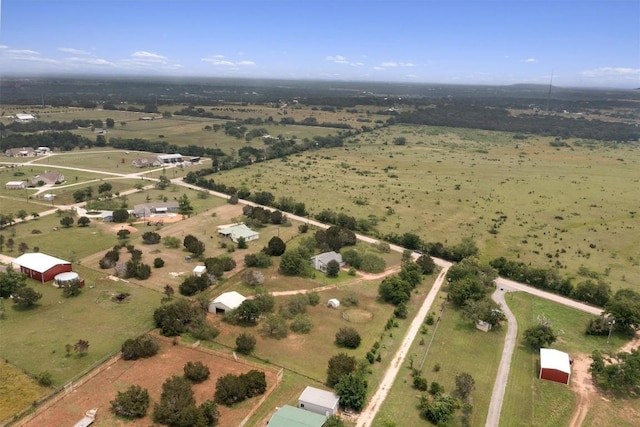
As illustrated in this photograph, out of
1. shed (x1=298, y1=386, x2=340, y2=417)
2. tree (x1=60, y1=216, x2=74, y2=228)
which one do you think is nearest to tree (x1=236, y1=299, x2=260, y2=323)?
shed (x1=298, y1=386, x2=340, y2=417)

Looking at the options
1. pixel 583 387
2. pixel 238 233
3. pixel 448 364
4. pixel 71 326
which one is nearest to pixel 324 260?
pixel 238 233

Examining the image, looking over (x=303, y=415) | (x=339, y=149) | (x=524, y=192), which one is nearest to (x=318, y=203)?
(x=524, y=192)

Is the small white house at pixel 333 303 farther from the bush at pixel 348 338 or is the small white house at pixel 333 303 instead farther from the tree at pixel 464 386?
the tree at pixel 464 386

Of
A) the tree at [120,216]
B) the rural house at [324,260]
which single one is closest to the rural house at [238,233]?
the rural house at [324,260]

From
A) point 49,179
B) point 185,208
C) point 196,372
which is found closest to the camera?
point 196,372

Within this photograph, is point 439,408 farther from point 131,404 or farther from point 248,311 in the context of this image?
point 131,404

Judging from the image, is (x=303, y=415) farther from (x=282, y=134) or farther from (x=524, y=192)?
(x=282, y=134)
